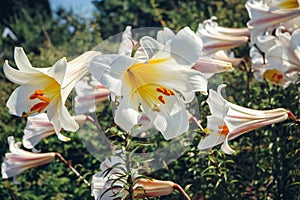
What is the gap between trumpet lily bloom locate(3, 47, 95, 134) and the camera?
6.27 ft

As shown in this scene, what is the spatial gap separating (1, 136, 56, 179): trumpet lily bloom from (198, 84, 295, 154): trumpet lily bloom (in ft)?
3.08

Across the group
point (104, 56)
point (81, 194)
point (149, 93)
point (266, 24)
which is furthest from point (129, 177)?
Result: point (81, 194)

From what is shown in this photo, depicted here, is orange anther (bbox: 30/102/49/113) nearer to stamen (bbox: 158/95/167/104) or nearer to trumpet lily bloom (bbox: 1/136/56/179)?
stamen (bbox: 158/95/167/104)

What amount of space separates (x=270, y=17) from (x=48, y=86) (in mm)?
1130

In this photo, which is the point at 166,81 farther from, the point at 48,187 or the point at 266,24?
the point at 48,187

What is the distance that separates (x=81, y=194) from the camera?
11.0 ft

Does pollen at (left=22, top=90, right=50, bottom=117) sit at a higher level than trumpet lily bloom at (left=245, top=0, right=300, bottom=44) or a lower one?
higher

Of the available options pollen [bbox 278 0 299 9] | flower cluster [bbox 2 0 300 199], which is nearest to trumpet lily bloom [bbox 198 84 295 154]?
flower cluster [bbox 2 0 300 199]

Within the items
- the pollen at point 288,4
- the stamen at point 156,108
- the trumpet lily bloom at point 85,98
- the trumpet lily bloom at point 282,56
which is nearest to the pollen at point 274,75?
the trumpet lily bloom at point 282,56

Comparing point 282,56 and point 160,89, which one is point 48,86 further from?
point 282,56

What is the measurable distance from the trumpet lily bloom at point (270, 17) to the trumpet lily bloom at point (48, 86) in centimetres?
101

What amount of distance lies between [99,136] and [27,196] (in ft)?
5.36

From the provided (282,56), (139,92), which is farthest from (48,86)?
(282,56)

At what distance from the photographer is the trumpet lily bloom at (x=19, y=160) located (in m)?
2.83
